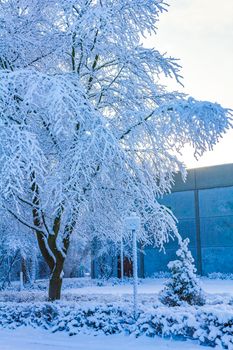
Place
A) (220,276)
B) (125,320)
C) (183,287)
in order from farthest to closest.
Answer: (220,276), (183,287), (125,320)

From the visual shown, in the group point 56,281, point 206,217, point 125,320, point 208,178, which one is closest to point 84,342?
point 125,320

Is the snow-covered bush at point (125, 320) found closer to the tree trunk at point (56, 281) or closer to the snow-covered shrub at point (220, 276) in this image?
the tree trunk at point (56, 281)

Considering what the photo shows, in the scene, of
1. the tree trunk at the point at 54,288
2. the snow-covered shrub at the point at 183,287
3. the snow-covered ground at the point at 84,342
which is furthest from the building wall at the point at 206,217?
the snow-covered ground at the point at 84,342

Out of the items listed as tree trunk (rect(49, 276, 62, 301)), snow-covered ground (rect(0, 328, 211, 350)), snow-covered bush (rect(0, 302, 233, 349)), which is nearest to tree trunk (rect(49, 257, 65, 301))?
tree trunk (rect(49, 276, 62, 301))

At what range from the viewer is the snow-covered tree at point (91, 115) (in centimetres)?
1163

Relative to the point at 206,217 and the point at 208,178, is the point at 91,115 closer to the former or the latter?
the point at 208,178

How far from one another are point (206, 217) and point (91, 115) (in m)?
22.1

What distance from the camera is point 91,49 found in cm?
1366

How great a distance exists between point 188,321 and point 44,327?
151 inches

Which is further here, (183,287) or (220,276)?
(220,276)

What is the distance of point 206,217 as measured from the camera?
32.6 m

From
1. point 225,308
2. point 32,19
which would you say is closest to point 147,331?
point 225,308

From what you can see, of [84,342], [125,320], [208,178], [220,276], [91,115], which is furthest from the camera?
[208,178]

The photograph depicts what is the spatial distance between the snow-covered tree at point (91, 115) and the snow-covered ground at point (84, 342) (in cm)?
286
